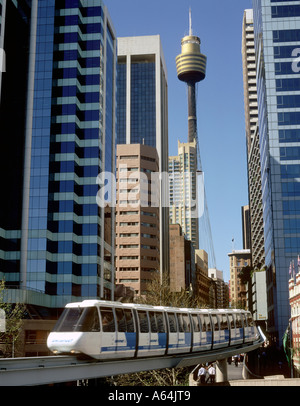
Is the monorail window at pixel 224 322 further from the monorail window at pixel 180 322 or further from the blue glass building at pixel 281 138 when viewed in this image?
the blue glass building at pixel 281 138

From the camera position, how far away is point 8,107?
103m

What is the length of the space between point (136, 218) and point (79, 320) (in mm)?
142427

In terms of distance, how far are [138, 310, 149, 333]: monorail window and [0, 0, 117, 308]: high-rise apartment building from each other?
60.6 metres

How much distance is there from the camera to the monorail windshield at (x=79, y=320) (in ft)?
86.9

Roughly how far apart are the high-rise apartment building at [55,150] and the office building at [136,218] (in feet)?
177

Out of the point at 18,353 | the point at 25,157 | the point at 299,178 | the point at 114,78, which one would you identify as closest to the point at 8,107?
the point at 25,157

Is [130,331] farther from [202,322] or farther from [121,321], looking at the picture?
[202,322]

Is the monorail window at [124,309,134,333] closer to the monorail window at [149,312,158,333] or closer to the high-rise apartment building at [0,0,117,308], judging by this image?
the monorail window at [149,312,158,333]

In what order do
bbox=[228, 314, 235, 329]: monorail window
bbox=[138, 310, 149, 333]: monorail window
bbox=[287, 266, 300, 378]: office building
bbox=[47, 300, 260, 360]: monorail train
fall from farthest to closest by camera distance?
bbox=[287, 266, 300, 378]: office building → bbox=[228, 314, 235, 329]: monorail window → bbox=[138, 310, 149, 333]: monorail window → bbox=[47, 300, 260, 360]: monorail train

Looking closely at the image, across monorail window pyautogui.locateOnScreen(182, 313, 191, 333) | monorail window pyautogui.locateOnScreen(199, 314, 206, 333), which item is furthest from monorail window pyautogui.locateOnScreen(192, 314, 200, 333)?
monorail window pyautogui.locateOnScreen(182, 313, 191, 333)

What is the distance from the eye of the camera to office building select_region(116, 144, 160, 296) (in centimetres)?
16400

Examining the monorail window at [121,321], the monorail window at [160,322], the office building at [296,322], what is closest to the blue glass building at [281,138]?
the office building at [296,322]

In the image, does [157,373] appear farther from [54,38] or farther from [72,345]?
[54,38]

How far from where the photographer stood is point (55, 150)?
330ft
